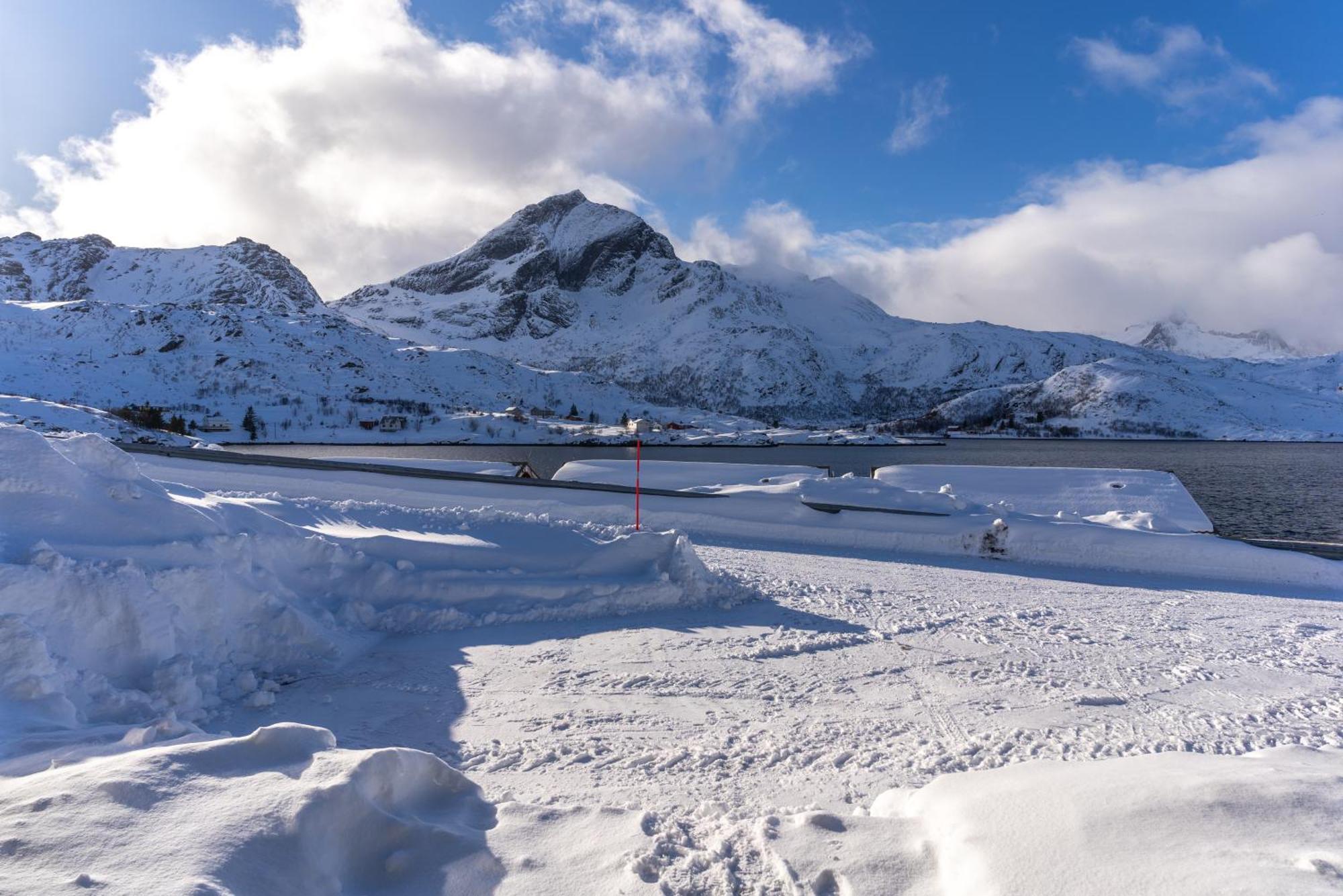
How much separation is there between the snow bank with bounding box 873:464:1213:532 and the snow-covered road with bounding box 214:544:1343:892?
10648 millimetres

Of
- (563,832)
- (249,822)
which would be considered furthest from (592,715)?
(249,822)

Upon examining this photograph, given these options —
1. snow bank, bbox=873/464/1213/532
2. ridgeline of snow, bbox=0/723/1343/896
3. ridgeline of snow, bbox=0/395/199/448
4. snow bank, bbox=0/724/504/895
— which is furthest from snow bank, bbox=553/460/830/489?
ridgeline of snow, bbox=0/395/199/448

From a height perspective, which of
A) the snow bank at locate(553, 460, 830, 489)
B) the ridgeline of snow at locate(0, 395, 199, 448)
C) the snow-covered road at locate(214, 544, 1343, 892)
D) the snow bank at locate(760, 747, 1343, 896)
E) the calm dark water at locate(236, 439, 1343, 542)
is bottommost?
the calm dark water at locate(236, 439, 1343, 542)

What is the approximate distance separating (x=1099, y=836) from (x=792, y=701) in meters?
3.14

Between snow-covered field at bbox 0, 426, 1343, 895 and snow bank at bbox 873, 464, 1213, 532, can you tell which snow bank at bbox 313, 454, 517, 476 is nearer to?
snow-covered field at bbox 0, 426, 1343, 895

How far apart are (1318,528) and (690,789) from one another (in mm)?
41888

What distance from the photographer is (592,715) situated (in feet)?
20.2

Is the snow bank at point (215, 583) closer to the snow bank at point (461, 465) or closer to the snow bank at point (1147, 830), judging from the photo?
the snow bank at point (1147, 830)

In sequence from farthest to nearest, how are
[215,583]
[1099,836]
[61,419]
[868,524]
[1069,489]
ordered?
1. [61,419]
2. [1069,489]
3. [868,524]
4. [215,583]
5. [1099,836]

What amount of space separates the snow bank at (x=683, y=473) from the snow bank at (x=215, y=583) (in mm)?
11552

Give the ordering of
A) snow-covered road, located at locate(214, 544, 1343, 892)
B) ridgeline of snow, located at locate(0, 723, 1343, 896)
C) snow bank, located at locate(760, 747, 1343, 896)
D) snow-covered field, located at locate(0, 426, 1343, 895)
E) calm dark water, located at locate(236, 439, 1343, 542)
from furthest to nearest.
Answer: calm dark water, located at locate(236, 439, 1343, 542), snow-covered road, located at locate(214, 544, 1343, 892), snow-covered field, located at locate(0, 426, 1343, 895), snow bank, located at locate(760, 747, 1343, 896), ridgeline of snow, located at locate(0, 723, 1343, 896)

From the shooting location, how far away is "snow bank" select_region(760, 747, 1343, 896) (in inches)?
133

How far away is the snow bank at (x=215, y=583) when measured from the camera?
18.4 ft

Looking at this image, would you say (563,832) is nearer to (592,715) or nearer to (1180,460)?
(592,715)
